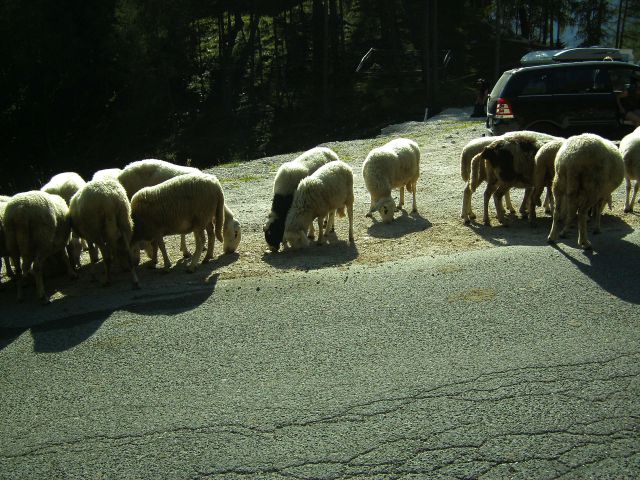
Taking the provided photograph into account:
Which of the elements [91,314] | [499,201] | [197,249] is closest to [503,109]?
[499,201]

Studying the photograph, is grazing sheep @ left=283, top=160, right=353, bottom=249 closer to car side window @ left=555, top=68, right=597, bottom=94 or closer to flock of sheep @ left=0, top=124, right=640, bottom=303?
flock of sheep @ left=0, top=124, right=640, bottom=303

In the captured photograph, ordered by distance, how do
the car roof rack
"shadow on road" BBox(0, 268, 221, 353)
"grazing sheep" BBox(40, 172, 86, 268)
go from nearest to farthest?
"shadow on road" BBox(0, 268, 221, 353)
"grazing sheep" BBox(40, 172, 86, 268)
the car roof rack

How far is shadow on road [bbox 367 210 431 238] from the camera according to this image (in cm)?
1080

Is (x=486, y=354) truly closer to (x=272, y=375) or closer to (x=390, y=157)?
(x=272, y=375)

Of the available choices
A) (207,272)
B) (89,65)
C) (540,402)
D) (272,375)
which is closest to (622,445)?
(540,402)

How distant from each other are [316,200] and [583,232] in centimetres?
376

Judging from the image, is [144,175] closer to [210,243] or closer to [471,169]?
[210,243]

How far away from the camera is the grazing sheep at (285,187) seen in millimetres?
10391

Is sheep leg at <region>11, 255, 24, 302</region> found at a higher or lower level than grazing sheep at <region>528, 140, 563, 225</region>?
lower

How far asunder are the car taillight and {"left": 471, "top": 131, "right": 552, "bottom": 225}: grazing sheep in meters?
4.77

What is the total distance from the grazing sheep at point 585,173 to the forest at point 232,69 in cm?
2026

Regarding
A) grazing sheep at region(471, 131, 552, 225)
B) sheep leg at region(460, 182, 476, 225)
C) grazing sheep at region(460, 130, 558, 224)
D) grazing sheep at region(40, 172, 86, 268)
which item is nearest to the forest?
grazing sheep at region(40, 172, 86, 268)

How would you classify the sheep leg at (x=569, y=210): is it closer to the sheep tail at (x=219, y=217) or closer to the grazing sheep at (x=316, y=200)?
the grazing sheep at (x=316, y=200)

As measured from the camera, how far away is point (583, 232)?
896cm
